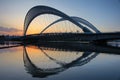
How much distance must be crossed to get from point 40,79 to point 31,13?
288 ft

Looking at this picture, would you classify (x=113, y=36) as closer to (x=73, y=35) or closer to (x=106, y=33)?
(x=106, y=33)

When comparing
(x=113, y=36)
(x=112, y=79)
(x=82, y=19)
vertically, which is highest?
(x=82, y=19)

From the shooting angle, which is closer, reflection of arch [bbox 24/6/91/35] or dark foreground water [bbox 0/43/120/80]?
dark foreground water [bbox 0/43/120/80]

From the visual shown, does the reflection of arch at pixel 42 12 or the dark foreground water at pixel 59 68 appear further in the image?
the reflection of arch at pixel 42 12

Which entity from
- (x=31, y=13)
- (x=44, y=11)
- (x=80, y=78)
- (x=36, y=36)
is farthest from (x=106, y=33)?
(x=80, y=78)

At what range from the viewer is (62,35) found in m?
104

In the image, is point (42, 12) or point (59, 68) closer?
point (59, 68)

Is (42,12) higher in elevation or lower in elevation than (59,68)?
higher

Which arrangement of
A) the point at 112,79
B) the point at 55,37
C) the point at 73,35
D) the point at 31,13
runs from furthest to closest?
the point at 55,37, the point at 31,13, the point at 73,35, the point at 112,79

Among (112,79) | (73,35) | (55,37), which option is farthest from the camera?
(55,37)

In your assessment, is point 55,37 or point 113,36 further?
point 55,37

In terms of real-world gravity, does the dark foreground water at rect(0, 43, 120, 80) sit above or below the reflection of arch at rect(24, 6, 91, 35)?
below

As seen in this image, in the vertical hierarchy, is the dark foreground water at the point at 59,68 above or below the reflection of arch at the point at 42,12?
below

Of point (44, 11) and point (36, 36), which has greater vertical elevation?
point (44, 11)
